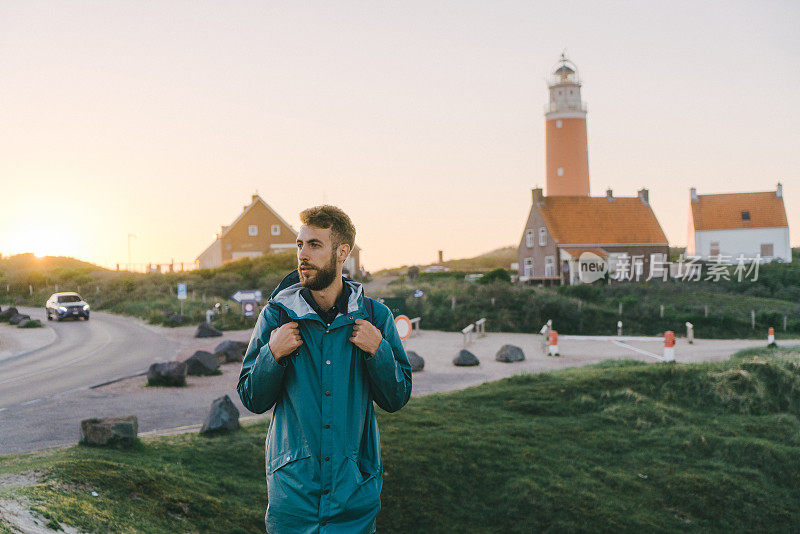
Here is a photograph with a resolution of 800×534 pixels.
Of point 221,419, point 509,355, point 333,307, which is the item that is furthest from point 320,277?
point 509,355

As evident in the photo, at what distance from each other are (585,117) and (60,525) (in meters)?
61.4

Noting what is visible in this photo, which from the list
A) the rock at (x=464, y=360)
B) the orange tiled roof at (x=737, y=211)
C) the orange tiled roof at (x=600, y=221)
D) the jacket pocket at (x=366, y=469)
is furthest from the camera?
the orange tiled roof at (x=737, y=211)

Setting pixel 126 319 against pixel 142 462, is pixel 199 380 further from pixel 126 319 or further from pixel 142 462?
pixel 126 319

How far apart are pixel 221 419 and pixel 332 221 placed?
23.2 ft

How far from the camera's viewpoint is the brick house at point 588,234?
168 ft

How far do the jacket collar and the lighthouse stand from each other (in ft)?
196

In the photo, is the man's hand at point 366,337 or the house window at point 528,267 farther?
the house window at point 528,267

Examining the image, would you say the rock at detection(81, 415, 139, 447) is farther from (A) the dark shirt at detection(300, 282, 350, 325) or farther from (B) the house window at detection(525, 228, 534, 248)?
(B) the house window at detection(525, 228, 534, 248)

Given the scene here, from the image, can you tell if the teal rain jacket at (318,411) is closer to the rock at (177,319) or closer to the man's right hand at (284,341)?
the man's right hand at (284,341)

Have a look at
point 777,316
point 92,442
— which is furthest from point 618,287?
point 92,442

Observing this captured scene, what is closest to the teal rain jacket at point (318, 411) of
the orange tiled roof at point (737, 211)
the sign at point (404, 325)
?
the sign at point (404, 325)

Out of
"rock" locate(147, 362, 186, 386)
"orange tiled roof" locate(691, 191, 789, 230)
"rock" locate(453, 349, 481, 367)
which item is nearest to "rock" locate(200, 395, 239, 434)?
"rock" locate(147, 362, 186, 386)

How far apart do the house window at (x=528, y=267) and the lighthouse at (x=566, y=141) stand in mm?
9004

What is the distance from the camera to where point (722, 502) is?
29.5 feet
